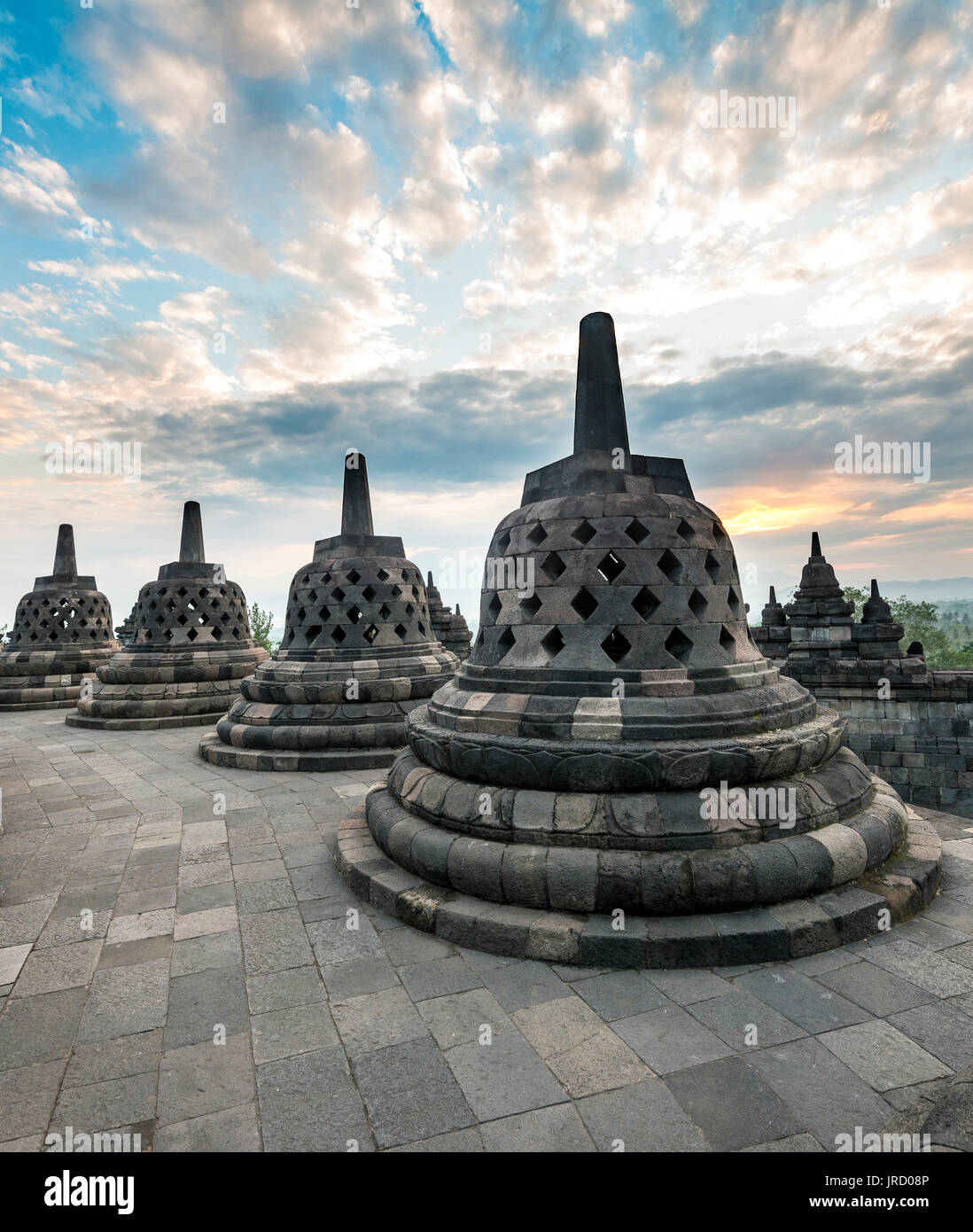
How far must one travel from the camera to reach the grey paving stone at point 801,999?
2799 millimetres

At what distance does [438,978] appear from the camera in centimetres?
328

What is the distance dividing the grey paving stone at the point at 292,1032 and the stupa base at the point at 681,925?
891 mm

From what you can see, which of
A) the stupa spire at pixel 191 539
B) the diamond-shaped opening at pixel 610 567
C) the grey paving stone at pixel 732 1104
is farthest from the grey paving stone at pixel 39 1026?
the stupa spire at pixel 191 539

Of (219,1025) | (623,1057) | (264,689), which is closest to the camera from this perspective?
(623,1057)

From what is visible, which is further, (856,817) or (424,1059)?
(856,817)

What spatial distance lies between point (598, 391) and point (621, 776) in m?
3.26

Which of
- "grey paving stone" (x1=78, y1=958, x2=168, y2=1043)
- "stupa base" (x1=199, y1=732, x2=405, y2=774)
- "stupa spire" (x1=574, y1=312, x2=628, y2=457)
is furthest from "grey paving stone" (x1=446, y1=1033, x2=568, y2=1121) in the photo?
"stupa base" (x1=199, y1=732, x2=405, y2=774)

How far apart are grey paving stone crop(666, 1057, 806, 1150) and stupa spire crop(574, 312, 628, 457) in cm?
422

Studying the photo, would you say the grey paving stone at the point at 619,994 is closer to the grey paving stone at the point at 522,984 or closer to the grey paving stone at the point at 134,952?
the grey paving stone at the point at 522,984
